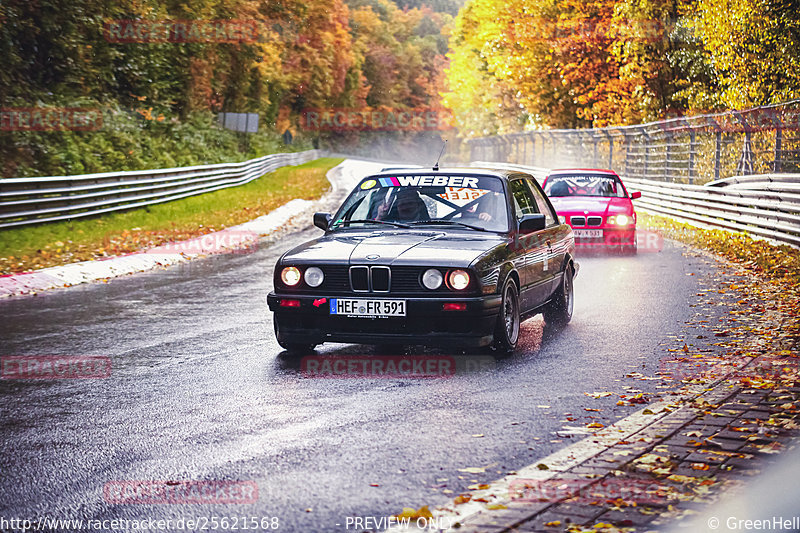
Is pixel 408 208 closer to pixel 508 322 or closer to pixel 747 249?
pixel 508 322

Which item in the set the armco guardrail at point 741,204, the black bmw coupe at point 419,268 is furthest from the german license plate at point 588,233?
the black bmw coupe at point 419,268

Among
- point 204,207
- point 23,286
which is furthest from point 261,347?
point 204,207

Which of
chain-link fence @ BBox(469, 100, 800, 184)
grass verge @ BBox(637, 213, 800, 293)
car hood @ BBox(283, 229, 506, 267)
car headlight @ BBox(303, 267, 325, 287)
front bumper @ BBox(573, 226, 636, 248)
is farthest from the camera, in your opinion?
chain-link fence @ BBox(469, 100, 800, 184)

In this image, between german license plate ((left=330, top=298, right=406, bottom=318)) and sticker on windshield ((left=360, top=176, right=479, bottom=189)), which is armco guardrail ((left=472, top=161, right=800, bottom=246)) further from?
german license plate ((left=330, top=298, right=406, bottom=318))

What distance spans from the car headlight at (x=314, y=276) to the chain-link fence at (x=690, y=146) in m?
13.3

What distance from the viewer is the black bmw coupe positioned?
789 centimetres

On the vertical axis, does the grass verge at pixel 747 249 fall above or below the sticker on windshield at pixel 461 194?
below

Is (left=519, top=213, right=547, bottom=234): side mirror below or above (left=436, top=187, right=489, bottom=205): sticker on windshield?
below

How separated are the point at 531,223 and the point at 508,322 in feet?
3.38

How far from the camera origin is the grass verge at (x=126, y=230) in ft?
54.0

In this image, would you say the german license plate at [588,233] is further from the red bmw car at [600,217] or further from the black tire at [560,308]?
the black tire at [560,308]

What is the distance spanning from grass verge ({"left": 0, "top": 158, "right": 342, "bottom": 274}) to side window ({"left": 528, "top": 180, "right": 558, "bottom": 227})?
8.06 m

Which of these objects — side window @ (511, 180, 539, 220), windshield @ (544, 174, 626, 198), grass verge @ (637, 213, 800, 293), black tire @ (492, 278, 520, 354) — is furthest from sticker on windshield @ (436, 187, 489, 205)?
windshield @ (544, 174, 626, 198)

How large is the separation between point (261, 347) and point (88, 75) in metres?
25.4
